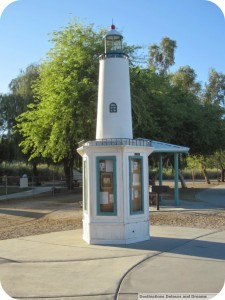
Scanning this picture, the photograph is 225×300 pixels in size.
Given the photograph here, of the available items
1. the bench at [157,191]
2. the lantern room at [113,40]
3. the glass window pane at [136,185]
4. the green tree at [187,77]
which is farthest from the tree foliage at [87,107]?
the green tree at [187,77]

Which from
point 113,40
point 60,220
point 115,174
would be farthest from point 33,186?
point 115,174

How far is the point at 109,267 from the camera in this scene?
26.2 ft

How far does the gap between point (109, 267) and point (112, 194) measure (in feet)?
9.59

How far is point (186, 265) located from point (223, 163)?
130 ft

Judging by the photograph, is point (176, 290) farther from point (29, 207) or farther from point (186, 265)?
point (29, 207)

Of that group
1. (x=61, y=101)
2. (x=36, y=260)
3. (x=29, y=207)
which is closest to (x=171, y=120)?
(x=61, y=101)

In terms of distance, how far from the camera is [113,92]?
11289 millimetres

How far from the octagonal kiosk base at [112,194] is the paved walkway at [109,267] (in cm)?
43

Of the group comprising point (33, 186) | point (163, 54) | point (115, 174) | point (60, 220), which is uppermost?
point (163, 54)

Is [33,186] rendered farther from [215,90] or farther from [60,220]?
[215,90]

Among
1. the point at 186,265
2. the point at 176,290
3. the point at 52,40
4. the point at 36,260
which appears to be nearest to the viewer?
the point at 176,290

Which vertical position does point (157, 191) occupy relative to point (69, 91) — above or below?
below

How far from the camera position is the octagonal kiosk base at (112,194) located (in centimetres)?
1061

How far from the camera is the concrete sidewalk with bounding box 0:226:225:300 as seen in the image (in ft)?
21.7
